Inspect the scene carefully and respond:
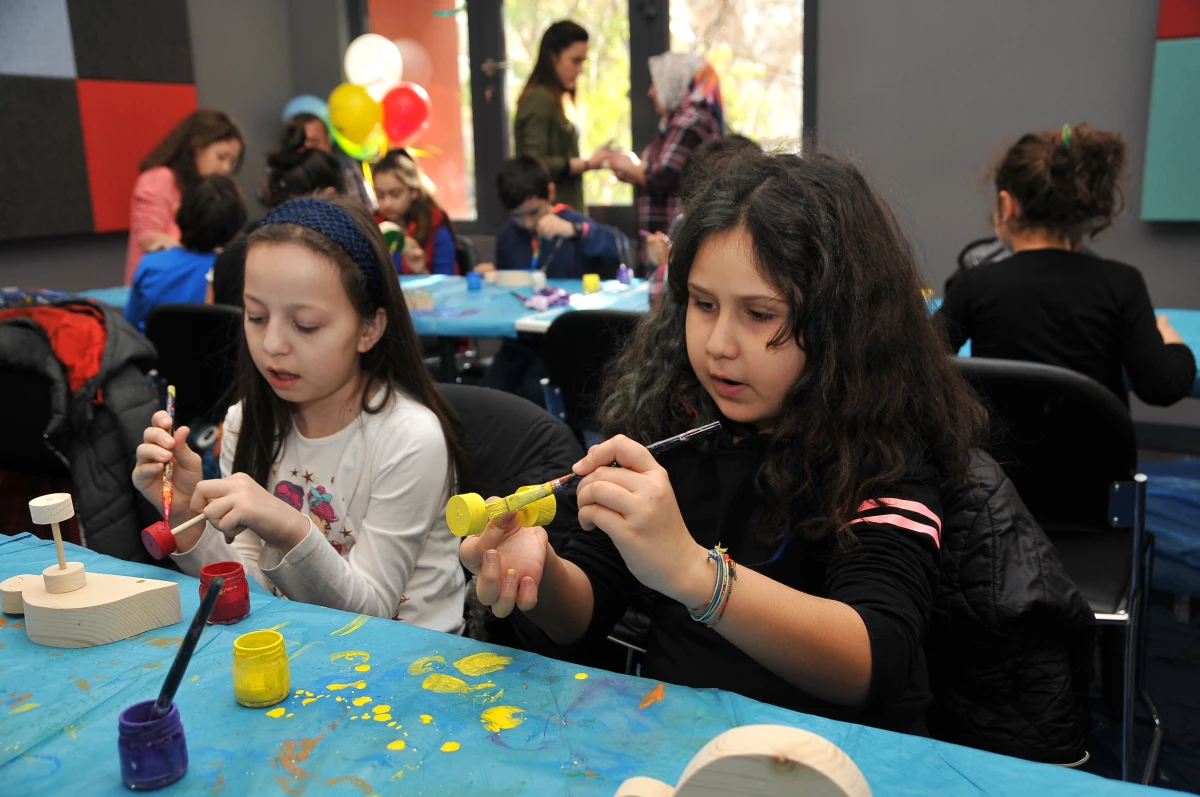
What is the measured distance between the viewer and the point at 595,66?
5.54m

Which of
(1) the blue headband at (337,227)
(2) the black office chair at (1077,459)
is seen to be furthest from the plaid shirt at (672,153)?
(1) the blue headband at (337,227)

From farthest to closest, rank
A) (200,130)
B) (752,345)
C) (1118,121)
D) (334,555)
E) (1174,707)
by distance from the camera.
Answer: (200,130) → (1118,121) → (1174,707) → (334,555) → (752,345)

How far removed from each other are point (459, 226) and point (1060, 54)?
3.59 metres

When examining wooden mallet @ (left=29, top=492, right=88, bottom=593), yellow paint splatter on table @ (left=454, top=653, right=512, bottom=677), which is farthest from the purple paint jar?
wooden mallet @ (left=29, top=492, right=88, bottom=593)

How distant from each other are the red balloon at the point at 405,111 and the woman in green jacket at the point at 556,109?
0.94 meters

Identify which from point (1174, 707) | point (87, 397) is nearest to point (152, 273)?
point (87, 397)

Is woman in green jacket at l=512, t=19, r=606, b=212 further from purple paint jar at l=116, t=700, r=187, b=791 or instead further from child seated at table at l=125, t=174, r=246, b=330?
purple paint jar at l=116, t=700, r=187, b=791

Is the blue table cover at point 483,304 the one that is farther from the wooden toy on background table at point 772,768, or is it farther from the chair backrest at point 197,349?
the wooden toy on background table at point 772,768

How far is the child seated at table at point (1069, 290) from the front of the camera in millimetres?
2223

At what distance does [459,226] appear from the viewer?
6.22 m

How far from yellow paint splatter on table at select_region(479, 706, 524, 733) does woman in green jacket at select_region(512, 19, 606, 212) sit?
4146mm

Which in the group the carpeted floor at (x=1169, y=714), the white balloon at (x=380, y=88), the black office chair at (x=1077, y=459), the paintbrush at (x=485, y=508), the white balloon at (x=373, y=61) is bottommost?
the carpeted floor at (x=1169, y=714)

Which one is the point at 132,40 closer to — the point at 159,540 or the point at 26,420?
the point at 26,420

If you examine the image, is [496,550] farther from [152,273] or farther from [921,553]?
[152,273]
